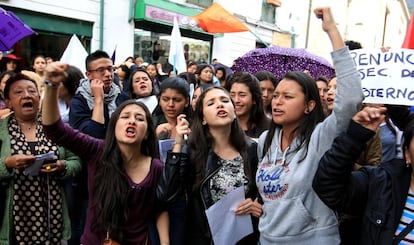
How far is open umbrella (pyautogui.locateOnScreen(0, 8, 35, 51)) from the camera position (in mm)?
3893

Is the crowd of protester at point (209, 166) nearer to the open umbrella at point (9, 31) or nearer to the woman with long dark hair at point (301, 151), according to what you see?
the woman with long dark hair at point (301, 151)

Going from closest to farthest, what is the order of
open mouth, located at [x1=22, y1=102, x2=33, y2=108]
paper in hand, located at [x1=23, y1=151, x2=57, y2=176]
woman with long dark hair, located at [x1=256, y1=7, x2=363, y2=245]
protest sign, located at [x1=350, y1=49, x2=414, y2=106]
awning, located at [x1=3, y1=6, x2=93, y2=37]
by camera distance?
woman with long dark hair, located at [x1=256, y1=7, x2=363, y2=245] → protest sign, located at [x1=350, y1=49, x2=414, y2=106] → paper in hand, located at [x1=23, y1=151, x2=57, y2=176] → open mouth, located at [x1=22, y1=102, x2=33, y2=108] → awning, located at [x1=3, y1=6, x2=93, y2=37]

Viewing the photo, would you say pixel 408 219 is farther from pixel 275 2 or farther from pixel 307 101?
pixel 275 2

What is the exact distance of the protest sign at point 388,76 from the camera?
201cm

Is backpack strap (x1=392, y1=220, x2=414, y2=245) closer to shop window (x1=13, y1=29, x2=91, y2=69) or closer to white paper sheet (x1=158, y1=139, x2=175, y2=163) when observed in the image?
white paper sheet (x1=158, y1=139, x2=175, y2=163)

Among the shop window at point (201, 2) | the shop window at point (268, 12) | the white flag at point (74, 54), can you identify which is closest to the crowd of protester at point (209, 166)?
the white flag at point (74, 54)

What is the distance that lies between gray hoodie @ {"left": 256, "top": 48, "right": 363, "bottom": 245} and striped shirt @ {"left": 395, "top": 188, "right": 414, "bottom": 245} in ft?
1.14

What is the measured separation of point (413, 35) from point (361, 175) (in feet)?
5.48

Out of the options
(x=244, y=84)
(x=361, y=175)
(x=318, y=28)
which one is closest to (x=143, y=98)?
(x=244, y=84)

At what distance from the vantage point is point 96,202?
2.25 meters

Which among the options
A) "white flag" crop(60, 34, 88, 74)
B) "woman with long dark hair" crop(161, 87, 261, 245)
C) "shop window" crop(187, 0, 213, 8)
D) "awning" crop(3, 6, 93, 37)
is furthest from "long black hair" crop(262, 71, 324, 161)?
"shop window" crop(187, 0, 213, 8)

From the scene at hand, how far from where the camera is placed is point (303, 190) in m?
1.95

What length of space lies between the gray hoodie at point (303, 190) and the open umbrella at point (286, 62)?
2684 mm

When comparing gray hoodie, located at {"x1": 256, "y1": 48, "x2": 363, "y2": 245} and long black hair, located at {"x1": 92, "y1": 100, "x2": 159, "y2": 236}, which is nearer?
gray hoodie, located at {"x1": 256, "y1": 48, "x2": 363, "y2": 245}
